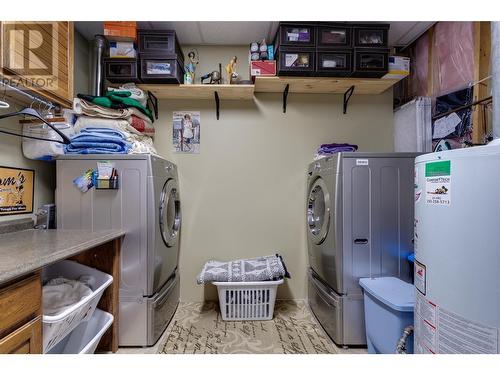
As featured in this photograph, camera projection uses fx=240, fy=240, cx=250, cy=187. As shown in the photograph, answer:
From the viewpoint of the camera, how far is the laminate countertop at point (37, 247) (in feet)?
2.94

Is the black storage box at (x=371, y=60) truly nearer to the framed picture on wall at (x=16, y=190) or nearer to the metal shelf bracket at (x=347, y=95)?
the metal shelf bracket at (x=347, y=95)

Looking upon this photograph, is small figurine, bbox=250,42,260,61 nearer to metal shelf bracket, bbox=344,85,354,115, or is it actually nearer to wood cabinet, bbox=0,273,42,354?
metal shelf bracket, bbox=344,85,354,115

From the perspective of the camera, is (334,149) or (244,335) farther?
(334,149)

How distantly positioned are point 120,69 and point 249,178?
156 centimetres

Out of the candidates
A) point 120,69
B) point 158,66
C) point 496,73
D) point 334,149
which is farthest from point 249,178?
point 496,73

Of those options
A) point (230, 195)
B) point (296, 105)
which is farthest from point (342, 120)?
point (230, 195)

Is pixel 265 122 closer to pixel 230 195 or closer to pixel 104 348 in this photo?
pixel 230 195

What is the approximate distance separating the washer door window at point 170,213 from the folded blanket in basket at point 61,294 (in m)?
0.67

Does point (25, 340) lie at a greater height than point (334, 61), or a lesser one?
lesser

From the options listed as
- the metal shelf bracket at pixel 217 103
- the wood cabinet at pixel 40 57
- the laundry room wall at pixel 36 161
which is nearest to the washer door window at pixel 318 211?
the metal shelf bracket at pixel 217 103

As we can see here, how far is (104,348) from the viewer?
1.72 meters

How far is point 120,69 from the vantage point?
214cm

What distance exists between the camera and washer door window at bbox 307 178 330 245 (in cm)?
197

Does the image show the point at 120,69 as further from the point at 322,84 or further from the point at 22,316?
the point at 22,316
